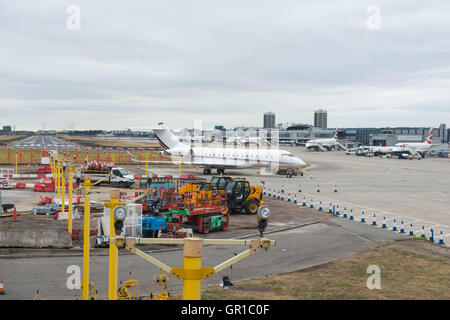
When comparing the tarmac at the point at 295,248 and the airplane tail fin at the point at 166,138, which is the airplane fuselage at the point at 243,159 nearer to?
the airplane tail fin at the point at 166,138

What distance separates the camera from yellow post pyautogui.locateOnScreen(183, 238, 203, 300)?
5.95 m

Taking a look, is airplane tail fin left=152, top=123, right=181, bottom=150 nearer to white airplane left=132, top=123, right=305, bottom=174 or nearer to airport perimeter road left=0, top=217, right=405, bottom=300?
white airplane left=132, top=123, right=305, bottom=174

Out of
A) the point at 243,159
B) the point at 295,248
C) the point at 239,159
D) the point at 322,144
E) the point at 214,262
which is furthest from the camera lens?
the point at 322,144

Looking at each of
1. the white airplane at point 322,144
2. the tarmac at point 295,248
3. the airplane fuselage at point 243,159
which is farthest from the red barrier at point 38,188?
the white airplane at point 322,144

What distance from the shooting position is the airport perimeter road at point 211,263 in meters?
15.9

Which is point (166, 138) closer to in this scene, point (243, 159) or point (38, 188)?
point (243, 159)

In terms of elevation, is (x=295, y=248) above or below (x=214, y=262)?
below

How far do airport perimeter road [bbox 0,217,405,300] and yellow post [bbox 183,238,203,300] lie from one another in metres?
9.89

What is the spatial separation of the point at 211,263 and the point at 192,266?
14.0 m

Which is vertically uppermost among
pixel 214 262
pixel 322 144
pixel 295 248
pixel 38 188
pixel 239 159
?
pixel 322 144

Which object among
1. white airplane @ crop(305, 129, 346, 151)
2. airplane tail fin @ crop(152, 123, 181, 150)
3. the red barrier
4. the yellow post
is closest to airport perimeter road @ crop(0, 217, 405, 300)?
the yellow post

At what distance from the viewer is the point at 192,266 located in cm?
599

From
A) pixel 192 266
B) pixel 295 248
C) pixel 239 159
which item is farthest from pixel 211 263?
pixel 239 159

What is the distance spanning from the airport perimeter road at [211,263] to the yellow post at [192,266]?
9.89m
